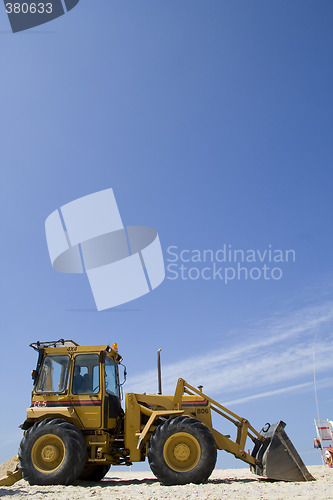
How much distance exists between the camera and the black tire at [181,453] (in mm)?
9594

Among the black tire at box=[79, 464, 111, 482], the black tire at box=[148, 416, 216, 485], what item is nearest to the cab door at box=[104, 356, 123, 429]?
the black tire at box=[148, 416, 216, 485]

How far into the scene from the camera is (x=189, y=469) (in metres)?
9.68

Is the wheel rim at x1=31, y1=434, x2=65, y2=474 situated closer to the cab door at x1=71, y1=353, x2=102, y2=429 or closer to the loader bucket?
the cab door at x1=71, y1=353, x2=102, y2=429

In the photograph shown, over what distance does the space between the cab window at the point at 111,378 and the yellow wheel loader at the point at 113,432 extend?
2 centimetres

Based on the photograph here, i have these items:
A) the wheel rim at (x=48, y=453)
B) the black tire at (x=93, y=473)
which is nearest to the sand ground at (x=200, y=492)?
the wheel rim at (x=48, y=453)

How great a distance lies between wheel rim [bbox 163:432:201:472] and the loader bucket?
1.65 metres

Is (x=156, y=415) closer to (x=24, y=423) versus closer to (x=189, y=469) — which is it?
(x=189, y=469)

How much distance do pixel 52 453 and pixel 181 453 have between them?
115 inches

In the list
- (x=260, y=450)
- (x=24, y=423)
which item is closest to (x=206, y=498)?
(x=260, y=450)

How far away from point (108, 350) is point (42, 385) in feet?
5.93

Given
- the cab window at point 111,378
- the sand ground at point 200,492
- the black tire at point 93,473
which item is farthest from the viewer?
the black tire at point 93,473

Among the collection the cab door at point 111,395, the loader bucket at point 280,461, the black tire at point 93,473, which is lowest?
the black tire at point 93,473

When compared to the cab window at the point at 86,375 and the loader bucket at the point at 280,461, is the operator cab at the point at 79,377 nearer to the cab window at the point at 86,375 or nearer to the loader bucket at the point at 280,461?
the cab window at the point at 86,375

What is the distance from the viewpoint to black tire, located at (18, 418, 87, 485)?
9.70m
